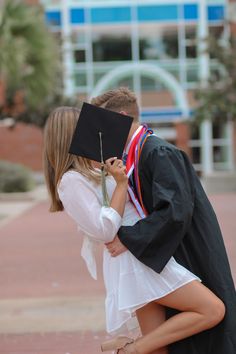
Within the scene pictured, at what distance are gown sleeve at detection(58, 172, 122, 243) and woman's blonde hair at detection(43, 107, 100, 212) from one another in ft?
0.24

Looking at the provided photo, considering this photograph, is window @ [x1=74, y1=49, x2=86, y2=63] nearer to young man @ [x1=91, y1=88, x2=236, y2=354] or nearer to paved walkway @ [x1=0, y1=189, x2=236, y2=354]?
paved walkway @ [x1=0, y1=189, x2=236, y2=354]

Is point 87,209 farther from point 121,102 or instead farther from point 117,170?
point 121,102

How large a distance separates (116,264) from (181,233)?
0.38m

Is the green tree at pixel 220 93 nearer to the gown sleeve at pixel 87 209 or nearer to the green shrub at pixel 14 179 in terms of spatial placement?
the green shrub at pixel 14 179

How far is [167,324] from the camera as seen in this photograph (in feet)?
10.0

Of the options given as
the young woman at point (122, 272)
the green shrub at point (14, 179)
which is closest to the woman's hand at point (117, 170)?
the young woman at point (122, 272)

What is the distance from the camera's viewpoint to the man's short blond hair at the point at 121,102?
10.6ft

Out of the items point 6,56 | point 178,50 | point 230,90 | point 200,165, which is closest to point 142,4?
point 178,50

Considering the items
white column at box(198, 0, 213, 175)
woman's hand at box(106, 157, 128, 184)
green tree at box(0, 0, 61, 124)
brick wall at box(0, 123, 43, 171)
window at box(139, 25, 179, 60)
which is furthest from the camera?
brick wall at box(0, 123, 43, 171)

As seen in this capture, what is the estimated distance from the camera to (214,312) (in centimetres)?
298

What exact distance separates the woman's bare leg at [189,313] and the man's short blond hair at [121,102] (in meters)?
0.90

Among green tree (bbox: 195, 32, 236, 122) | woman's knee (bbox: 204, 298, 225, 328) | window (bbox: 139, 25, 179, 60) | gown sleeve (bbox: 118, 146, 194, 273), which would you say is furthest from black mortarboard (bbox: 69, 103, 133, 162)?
window (bbox: 139, 25, 179, 60)

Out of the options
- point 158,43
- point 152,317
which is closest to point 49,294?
point 152,317

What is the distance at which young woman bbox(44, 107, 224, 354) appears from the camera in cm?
300
